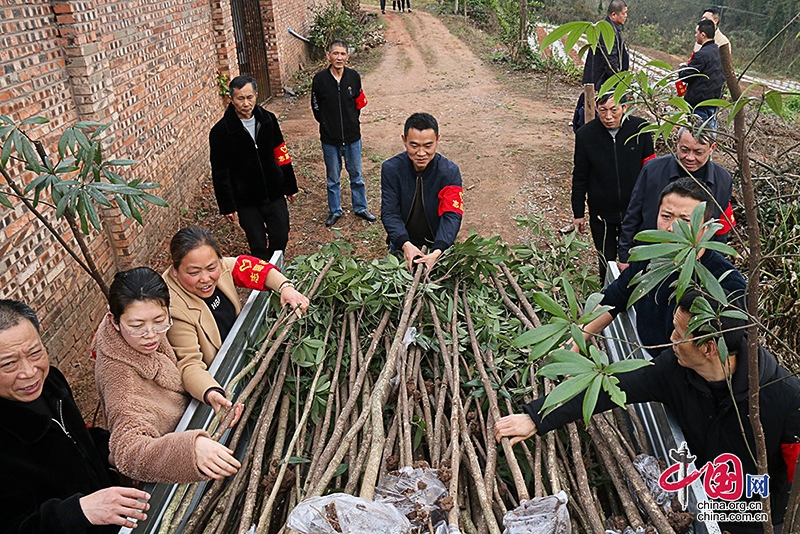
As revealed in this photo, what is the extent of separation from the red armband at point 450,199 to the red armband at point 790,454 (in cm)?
200

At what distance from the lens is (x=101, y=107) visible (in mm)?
4422

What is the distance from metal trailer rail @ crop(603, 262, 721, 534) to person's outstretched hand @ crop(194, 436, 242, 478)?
3.67ft

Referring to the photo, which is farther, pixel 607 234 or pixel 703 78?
pixel 703 78

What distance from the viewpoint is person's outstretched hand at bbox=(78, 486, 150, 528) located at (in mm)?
1569

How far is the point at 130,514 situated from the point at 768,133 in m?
8.10

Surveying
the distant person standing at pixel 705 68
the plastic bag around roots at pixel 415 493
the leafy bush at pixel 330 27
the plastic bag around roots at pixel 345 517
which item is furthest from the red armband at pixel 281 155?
the leafy bush at pixel 330 27

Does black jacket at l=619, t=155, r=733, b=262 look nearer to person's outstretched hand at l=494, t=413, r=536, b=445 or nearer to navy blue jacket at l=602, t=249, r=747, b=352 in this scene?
navy blue jacket at l=602, t=249, r=747, b=352

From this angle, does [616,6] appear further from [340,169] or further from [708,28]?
[340,169]

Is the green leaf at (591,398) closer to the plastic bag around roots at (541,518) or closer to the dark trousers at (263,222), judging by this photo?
the plastic bag around roots at (541,518)

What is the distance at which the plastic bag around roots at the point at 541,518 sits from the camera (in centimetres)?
155

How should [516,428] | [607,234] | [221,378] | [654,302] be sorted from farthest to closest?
[607,234] < [654,302] < [221,378] < [516,428]

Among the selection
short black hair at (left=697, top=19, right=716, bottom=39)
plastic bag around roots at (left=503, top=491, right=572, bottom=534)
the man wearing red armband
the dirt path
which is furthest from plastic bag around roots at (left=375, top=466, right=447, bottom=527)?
short black hair at (left=697, top=19, right=716, bottom=39)

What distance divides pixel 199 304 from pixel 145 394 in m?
0.48

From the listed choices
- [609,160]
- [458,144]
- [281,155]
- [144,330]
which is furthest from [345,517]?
[458,144]
